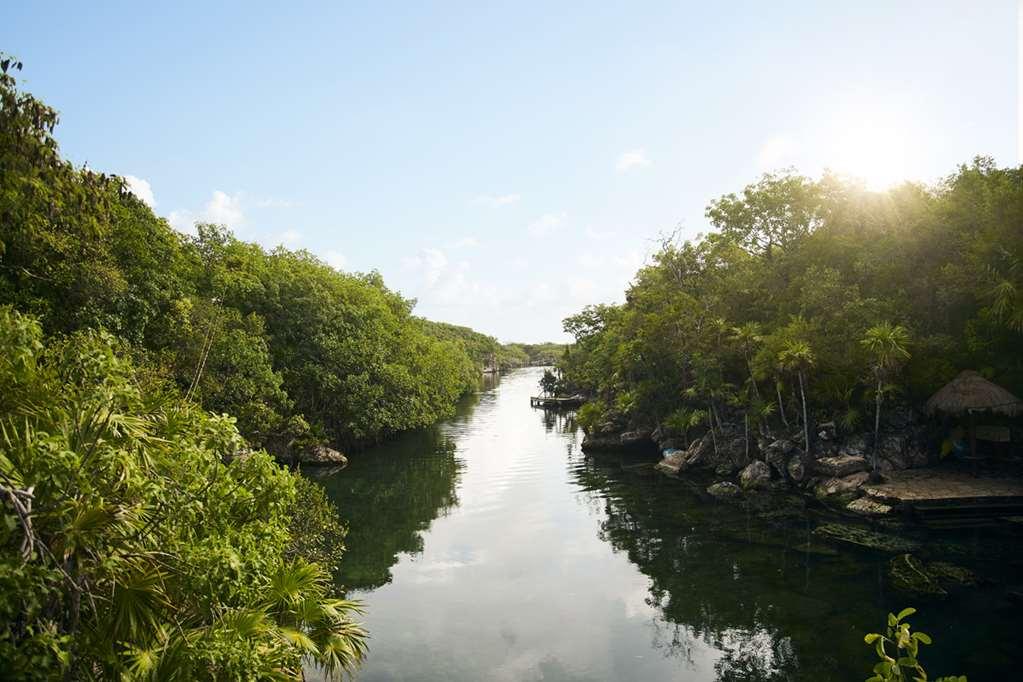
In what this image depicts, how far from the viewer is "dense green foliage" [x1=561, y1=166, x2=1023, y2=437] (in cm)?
2762

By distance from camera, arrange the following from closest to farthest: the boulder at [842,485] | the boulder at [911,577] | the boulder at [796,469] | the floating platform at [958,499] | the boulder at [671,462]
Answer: the boulder at [911,577] → the floating platform at [958,499] → the boulder at [842,485] → the boulder at [796,469] → the boulder at [671,462]

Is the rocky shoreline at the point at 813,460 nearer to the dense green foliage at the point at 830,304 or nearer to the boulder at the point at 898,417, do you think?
the boulder at the point at 898,417

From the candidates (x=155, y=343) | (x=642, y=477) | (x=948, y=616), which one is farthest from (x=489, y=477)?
(x=948, y=616)

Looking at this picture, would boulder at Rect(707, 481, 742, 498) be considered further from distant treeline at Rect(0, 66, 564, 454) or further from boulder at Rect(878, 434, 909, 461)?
distant treeline at Rect(0, 66, 564, 454)

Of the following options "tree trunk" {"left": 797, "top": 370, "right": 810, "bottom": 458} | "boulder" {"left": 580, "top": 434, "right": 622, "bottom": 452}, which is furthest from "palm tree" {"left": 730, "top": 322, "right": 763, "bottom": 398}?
"boulder" {"left": 580, "top": 434, "right": 622, "bottom": 452}

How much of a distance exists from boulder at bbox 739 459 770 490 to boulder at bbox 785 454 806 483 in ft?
3.94

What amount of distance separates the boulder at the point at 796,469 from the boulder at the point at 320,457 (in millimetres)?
30669

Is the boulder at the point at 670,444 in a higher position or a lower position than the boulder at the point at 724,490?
higher

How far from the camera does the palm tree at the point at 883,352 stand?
1076 inches

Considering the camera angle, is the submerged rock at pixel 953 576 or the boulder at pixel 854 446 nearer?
the submerged rock at pixel 953 576

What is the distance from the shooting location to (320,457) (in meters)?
44.3

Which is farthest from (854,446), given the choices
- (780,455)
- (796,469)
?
(780,455)

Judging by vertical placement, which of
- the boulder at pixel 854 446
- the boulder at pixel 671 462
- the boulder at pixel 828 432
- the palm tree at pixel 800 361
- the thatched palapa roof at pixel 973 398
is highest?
the palm tree at pixel 800 361

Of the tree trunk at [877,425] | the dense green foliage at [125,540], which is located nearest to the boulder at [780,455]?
the tree trunk at [877,425]
